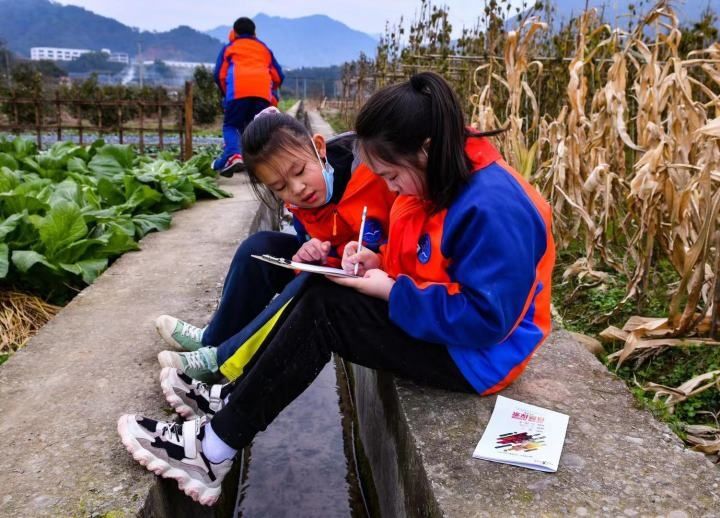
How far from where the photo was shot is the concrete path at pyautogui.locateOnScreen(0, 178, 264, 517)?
1.50 m

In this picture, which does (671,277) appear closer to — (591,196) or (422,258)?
(591,196)

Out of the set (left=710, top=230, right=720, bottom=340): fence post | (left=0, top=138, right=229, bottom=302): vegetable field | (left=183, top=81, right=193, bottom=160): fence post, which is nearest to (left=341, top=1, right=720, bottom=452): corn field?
(left=710, top=230, right=720, bottom=340): fence post

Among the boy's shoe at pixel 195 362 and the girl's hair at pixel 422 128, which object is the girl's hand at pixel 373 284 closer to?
the girl's hair at pixel 422 128

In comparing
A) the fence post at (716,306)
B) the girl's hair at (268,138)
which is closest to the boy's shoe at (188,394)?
the girl's hair at (268,138)

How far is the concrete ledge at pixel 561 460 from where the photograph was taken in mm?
1369

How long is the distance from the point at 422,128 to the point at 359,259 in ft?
1.49

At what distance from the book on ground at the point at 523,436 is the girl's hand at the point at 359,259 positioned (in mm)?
501

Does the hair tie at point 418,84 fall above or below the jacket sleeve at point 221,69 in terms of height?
below

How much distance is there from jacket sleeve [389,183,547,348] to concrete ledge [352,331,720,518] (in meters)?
0.22

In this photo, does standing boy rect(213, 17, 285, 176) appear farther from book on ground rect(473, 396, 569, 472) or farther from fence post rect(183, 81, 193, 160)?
book on ground rect(473, 396, 569, 472)

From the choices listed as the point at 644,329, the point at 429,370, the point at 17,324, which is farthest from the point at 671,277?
the point at 17,324

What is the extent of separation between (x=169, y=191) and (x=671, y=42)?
10.3 feet

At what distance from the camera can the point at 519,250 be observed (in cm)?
151

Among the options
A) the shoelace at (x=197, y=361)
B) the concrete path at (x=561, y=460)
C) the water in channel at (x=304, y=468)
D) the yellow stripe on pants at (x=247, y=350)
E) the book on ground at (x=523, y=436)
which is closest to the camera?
the concrete path at (x=561, y=460)
